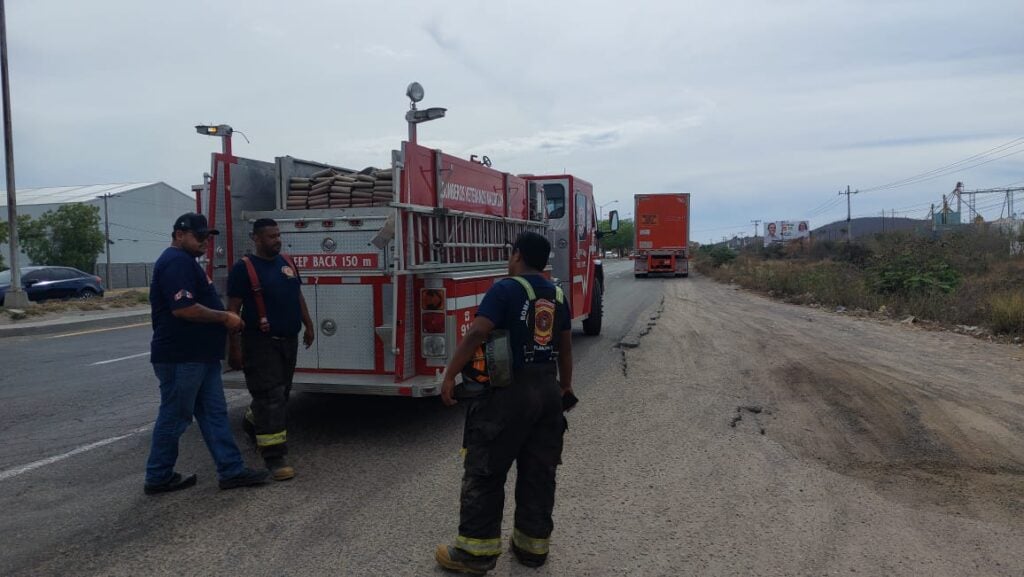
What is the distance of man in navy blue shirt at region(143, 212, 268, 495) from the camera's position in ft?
14.5

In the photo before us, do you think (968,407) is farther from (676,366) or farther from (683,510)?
(683,510)

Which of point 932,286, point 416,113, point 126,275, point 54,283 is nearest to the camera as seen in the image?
point 416,113

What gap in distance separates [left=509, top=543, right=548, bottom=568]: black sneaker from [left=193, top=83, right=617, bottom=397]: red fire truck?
220cm

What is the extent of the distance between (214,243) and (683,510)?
4.38 m

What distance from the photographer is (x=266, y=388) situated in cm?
494

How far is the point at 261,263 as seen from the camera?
499cm

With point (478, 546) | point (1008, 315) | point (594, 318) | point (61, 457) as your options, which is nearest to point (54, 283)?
point (594, 318)

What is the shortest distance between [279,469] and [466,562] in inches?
79.9

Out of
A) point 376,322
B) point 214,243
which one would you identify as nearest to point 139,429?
point 214,243

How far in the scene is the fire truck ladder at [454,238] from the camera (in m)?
5.88

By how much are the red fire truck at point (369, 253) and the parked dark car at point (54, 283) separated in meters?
18.6

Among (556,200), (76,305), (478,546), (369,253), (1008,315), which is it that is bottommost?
(478,546)

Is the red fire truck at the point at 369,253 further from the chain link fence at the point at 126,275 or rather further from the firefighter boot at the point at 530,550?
the chain link fence at the point at 126,275

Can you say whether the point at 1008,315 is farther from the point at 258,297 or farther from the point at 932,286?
the point at 258,297
